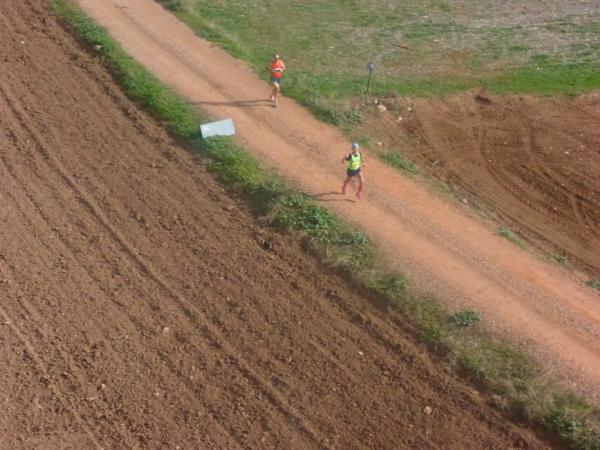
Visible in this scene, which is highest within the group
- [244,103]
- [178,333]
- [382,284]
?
[244,103]

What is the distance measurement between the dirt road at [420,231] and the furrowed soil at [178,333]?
6.42 ft

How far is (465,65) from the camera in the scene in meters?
25.9

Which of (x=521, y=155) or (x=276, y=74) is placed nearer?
(x=276, y=74)

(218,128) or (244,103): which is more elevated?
(244,103)

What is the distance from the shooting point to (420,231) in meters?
17.4

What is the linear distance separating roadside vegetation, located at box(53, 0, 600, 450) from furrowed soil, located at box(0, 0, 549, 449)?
0.43 m

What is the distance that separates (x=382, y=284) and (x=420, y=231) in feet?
8.21

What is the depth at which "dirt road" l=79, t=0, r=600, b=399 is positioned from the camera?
48.3 feet

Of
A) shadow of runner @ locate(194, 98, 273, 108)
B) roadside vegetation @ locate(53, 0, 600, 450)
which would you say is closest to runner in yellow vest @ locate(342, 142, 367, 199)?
roadside vegetation @ locate(53, 0, 600, 450)

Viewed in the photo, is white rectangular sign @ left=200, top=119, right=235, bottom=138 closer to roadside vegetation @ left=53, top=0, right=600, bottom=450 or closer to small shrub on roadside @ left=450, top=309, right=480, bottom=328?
roadside vegetation @ left=53, top=0, right=600, bottom=450

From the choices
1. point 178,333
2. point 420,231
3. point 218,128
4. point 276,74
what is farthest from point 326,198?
point 178,333

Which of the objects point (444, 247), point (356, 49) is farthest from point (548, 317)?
point (356, 49)

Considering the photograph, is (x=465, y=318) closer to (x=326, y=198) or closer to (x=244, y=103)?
(x=326, y=198)

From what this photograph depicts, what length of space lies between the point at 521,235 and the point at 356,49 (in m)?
12.0
